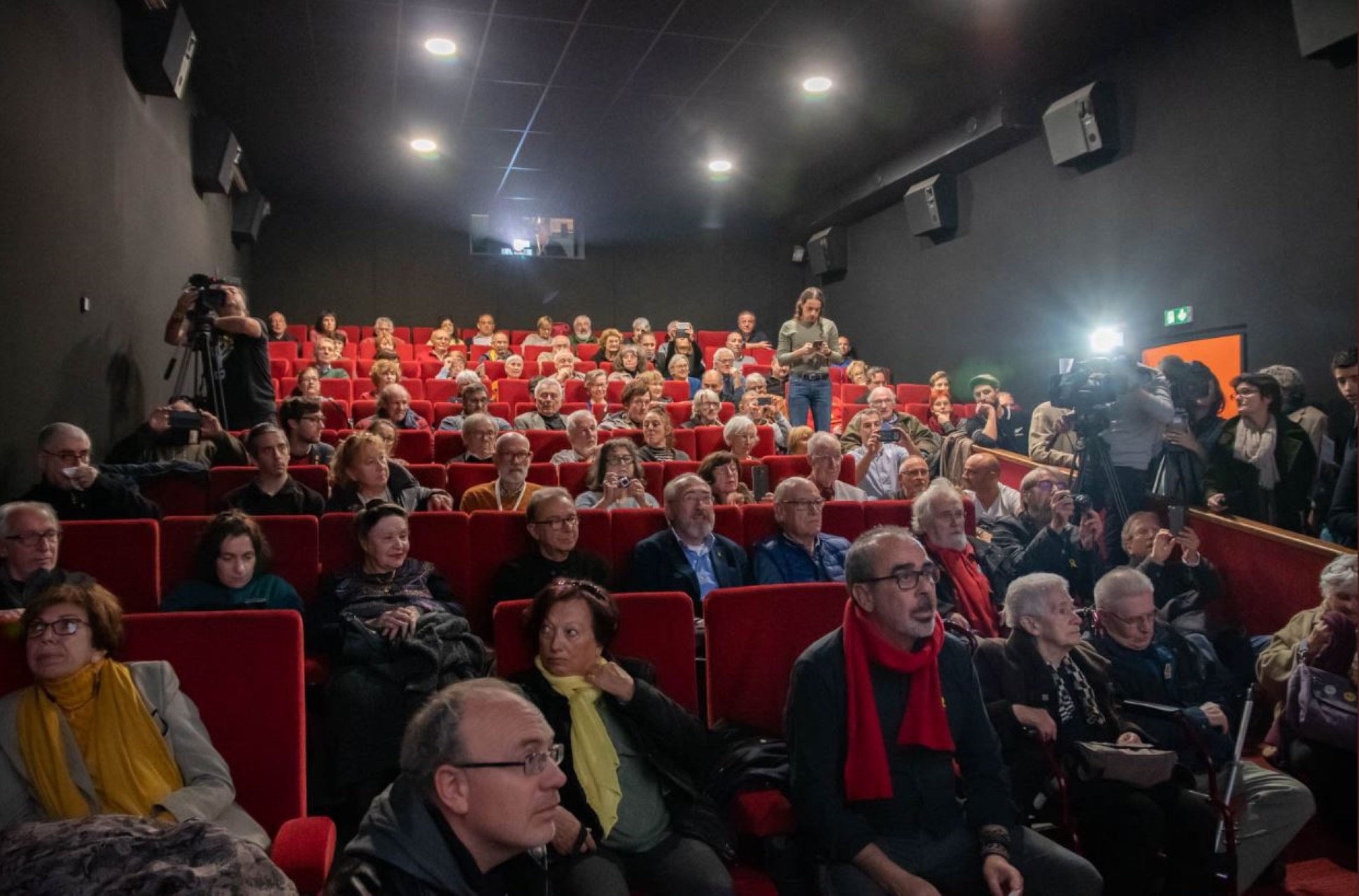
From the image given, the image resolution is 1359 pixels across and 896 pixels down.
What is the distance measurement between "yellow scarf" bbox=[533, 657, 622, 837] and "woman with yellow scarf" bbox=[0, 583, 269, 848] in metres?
0.52

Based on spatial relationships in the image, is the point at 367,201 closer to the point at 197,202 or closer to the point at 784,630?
the point at 197,202

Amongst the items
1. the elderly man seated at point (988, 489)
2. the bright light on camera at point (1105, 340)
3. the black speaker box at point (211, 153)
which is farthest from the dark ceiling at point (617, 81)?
the elderly man seated at point (988, 489)

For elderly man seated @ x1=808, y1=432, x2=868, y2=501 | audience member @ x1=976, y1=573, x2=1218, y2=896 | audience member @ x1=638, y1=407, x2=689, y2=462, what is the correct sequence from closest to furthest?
audience member @ x1=976, y1=573, x2=1218, y2=896 < elderly man seated @ x1=808, y1=432, x2=868, y2=501 < audience member @ x1=638, y1=407, x2=689, y2=462

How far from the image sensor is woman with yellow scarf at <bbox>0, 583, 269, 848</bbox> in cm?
144

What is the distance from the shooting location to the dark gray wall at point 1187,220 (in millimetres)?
→ 4297

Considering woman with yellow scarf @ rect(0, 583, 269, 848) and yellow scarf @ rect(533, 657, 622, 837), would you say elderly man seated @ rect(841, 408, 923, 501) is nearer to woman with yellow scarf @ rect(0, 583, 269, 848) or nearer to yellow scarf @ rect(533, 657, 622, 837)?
yellow scarf @ rect(533, 657, 622, 837)

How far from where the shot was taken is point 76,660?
4.99ft

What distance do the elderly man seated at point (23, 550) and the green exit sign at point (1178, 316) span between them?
17.0ft

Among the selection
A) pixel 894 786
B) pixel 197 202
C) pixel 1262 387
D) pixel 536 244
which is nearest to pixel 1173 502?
pixel 1262 387

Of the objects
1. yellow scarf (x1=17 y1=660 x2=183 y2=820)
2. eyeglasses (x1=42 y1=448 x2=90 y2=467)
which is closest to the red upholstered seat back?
yellow scarf (x1=17 y1=660 x2=183 y2=820)

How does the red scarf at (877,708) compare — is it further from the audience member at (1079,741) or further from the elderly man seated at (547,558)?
the elderly man seated at (547,558)

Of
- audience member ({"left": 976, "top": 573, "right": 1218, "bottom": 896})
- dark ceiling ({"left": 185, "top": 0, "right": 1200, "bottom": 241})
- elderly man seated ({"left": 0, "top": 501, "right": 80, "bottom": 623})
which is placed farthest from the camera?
dark ceiling ({"left": 185, "top": 0, "right": 1200, "bottom": 241})

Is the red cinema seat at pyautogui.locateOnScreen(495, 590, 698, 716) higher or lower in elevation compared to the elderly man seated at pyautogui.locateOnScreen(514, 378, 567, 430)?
lower

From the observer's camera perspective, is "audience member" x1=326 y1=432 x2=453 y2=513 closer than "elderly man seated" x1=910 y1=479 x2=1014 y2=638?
No
